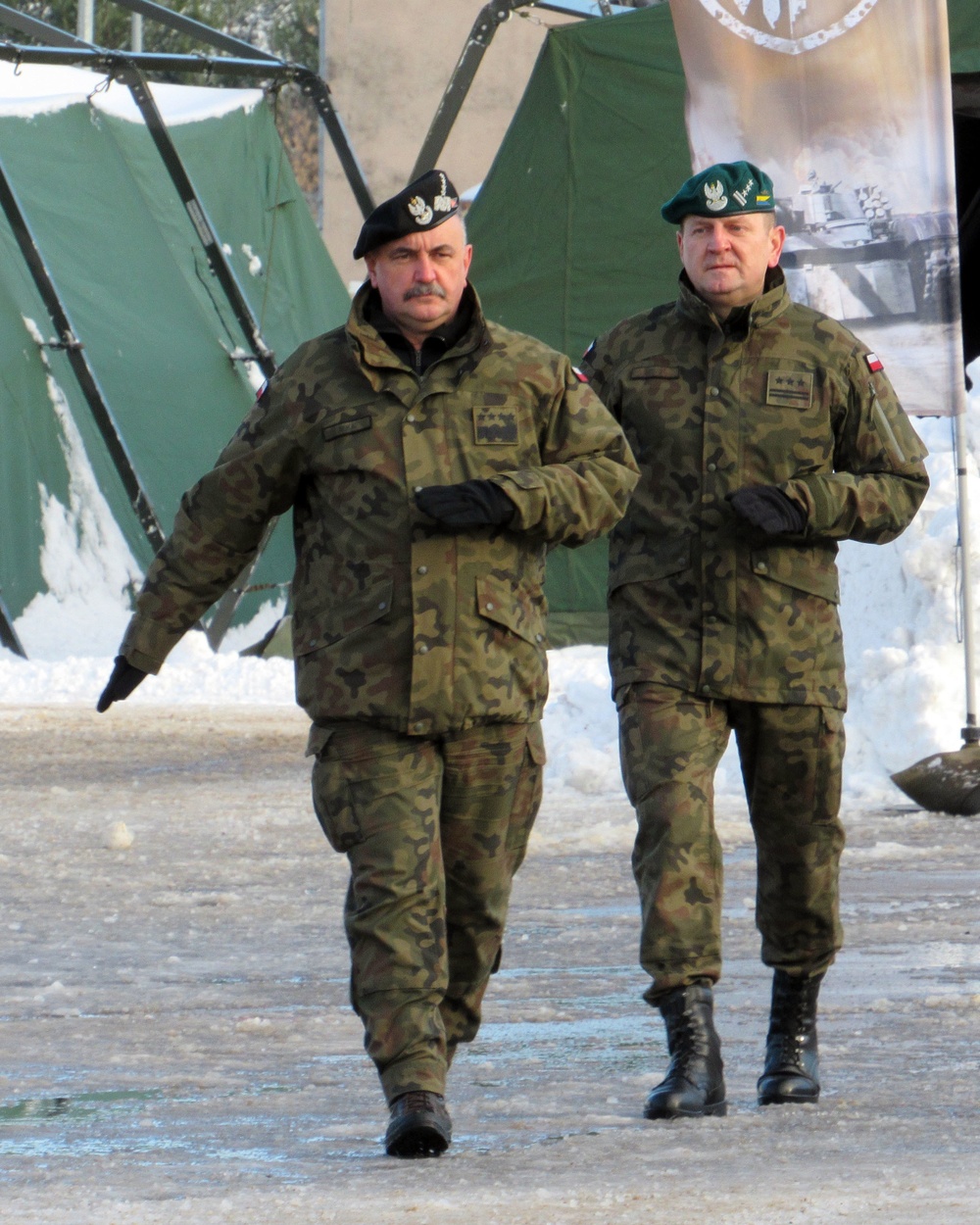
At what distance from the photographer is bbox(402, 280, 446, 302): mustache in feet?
13.8

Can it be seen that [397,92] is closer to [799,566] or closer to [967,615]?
[967,615]

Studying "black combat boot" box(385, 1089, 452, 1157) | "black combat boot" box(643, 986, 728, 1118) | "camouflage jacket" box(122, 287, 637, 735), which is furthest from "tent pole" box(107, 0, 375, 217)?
"black combat boot" box(385, 1089, 452, 1157)

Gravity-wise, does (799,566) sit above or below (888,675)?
above

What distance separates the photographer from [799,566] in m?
4.59

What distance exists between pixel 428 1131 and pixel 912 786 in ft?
18.8

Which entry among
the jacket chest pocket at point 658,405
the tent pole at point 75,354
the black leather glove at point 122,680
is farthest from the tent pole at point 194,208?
the black leather glove at point 122,680

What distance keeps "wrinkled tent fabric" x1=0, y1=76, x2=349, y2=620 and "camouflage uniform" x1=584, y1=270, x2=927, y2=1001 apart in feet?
42.8

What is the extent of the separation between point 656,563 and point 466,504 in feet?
2.35

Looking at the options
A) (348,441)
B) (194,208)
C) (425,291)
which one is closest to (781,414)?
(425,291)

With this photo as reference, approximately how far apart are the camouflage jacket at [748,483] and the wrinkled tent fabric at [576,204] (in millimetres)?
9606

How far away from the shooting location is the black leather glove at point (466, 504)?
13.2 ft

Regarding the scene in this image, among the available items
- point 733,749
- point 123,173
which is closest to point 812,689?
point 733,749

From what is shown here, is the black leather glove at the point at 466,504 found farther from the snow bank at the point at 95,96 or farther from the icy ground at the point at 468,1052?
the snow bank at the point at 95,96

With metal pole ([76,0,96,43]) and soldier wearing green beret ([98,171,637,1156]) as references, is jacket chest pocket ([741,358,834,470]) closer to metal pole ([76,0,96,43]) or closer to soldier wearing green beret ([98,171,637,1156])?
soldier wearing green beret ([98,171,637,1156])
